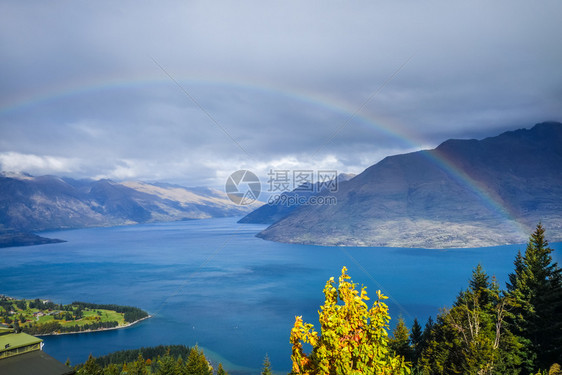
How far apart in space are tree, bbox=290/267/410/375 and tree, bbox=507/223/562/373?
16258 millimetres

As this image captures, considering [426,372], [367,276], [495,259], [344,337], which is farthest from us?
[495,259]

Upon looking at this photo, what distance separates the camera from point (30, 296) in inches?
3939

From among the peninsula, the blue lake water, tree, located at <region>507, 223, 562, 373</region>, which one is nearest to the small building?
tree, located at <region>507, 223, 562, 373</region>

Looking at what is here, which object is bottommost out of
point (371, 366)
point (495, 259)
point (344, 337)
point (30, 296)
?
point (30, 296)

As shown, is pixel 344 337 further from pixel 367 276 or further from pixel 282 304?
pixel 367 276

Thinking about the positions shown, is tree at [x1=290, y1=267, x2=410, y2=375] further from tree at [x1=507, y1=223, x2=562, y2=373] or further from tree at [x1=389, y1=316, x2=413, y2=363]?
tree at [x1=389, y1=316, x2=413, y2=363]

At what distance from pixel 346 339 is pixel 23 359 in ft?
41.3

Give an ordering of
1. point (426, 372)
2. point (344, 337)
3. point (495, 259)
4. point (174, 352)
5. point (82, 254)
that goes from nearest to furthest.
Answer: point (344, 337)
point (426, 372)
point (174, 352)
point (495, 259)
point (82, 254)

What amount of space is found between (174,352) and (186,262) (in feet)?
295

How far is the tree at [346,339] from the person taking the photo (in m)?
4.90

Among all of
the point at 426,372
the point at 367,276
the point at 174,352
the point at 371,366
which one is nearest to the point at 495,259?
the point at 367,276

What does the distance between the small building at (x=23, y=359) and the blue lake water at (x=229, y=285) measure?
4439cm

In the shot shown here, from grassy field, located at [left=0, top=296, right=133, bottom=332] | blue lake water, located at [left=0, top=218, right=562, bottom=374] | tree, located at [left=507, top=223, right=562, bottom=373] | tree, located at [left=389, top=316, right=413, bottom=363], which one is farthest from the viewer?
grassy field, located at [left=0, top=296, right=133, bottom=332]

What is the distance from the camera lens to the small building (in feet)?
37.8
